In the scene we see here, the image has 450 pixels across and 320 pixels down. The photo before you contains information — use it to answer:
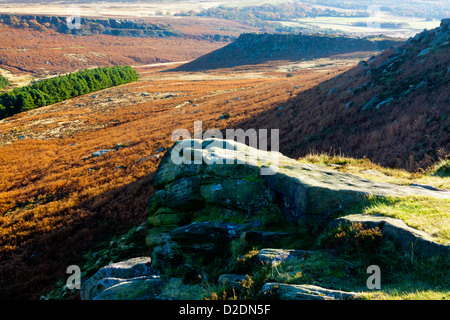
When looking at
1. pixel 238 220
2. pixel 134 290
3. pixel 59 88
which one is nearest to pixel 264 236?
pixel 238 220

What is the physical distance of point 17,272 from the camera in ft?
37.3

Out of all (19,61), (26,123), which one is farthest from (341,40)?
(19,61)

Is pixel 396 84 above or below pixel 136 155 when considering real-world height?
above

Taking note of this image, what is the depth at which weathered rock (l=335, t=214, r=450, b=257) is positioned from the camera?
4.73 m

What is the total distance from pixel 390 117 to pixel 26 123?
6192cm

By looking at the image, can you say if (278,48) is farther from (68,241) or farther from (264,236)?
(264,236)

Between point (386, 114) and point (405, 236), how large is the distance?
17.0m

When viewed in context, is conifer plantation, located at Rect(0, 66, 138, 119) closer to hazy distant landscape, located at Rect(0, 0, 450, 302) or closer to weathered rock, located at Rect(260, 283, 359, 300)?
→ hazy distant landscape, located at Rect(0, 0, 450, 302)

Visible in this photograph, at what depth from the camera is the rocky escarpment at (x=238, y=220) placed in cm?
556

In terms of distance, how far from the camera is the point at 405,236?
16.7ft

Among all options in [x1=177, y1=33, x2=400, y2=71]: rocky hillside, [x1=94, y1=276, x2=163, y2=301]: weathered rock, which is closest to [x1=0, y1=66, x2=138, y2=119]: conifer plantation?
[x1=177, y1=33, x2=400, y2=71]: rocky hillside
